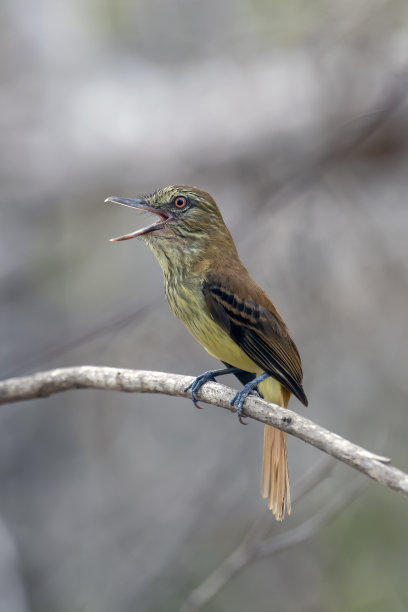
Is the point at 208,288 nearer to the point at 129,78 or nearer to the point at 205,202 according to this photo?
the point at 205,202

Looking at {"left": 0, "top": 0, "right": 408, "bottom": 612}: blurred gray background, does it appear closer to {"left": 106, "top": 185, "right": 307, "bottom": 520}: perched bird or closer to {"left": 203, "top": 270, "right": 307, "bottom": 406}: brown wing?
{"left": 106, "top": 185, "right": 307, "bottom": 520}: perched bird

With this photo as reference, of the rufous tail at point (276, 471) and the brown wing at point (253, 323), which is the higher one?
the brown wing at point (253, 323)

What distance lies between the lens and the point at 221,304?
3.18m

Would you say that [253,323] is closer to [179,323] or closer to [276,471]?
[276,471]

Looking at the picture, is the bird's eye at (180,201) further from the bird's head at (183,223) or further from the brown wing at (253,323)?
the brown wing at (253,323)

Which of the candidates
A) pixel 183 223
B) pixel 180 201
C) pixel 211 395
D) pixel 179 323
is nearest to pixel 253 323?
pixel 211 395

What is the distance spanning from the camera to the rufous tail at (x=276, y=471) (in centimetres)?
305

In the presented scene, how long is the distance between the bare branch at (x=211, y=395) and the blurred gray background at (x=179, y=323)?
149 centimetres

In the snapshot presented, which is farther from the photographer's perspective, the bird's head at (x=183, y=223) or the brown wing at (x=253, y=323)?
the bird's head at (x=183, y=223)

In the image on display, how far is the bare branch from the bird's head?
590 millimetres

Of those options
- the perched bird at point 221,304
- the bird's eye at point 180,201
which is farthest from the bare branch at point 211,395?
the bird's eye at point 180,201

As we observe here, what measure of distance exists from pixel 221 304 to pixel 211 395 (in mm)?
364

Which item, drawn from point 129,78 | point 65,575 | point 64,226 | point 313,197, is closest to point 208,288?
point 313,197

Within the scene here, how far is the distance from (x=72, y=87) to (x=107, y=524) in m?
5.30
